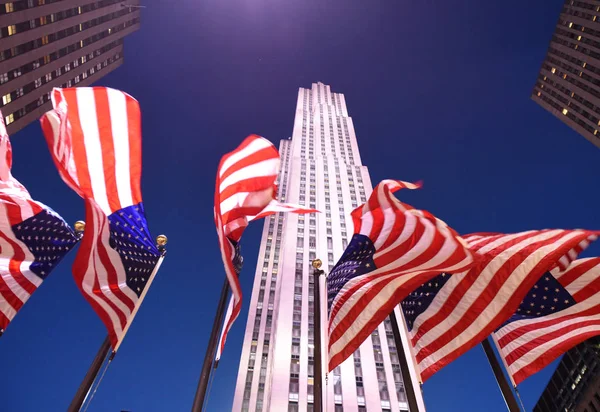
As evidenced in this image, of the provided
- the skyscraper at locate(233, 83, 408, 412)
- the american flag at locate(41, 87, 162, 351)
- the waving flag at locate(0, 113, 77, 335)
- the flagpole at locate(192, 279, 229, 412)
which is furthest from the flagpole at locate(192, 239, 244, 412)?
the skyscraper at locate(233, 83, 408, 412)

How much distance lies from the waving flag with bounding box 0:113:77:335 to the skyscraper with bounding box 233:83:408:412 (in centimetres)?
2258

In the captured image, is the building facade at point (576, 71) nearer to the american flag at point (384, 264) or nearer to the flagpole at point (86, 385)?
the american flag at point (384, 264)

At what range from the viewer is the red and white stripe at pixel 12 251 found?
866 cm

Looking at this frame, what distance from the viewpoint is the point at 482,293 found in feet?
30.7

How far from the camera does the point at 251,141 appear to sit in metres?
11.7

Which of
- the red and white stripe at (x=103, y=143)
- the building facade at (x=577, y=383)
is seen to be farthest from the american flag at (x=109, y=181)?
the building facade at (x=577, y=383)

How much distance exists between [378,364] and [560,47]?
54107 mm

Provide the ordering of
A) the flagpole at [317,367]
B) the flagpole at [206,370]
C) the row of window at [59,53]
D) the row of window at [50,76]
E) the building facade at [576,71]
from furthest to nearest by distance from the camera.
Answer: the building facade at [576,71]
the row of window at [50,76]
the row of window at [59,53]
the flagpole at [317,367]
the flagpole at [206,370]

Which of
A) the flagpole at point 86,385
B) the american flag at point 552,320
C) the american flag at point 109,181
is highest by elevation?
the american flag at point 109,181

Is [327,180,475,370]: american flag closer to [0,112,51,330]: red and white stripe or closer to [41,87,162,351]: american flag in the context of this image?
[41,87,162,351]: american flag

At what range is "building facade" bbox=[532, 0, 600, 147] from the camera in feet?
176

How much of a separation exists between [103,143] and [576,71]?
221 ft

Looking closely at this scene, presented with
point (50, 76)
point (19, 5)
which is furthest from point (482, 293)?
point (50, 76)

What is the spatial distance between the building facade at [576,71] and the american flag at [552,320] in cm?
5484
